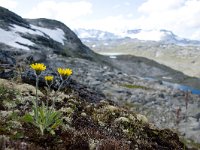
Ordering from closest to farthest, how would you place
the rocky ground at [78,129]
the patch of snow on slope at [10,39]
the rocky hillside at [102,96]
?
the rocky ground at [78,129] < the rocky hillside at [102,96] < the patch of snow on slope at [10,39]

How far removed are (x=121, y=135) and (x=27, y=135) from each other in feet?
11.6

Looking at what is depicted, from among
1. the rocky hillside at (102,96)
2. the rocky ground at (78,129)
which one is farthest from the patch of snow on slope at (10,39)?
the rocky ground at (78,129)

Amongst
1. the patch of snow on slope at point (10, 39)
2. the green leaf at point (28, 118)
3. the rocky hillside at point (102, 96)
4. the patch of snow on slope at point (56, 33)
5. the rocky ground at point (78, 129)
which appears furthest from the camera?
the patch of snow on slope at point (56, 33)

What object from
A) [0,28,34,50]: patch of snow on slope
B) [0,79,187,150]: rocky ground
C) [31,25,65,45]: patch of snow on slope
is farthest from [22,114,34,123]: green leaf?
[31,25,65,45]: patch of snow on slope

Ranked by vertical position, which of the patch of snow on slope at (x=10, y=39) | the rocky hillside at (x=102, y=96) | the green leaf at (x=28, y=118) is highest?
the patch of snow on slope at (x=10, y=39)

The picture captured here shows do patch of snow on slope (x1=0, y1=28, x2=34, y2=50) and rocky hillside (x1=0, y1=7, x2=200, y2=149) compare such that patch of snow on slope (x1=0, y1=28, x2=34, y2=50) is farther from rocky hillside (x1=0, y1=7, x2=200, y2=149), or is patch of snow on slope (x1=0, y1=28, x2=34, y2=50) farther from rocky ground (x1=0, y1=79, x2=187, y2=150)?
rocky ground (x1=0, y1=79, x2=187, y2=150)

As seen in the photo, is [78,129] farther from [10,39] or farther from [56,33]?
[56,33]

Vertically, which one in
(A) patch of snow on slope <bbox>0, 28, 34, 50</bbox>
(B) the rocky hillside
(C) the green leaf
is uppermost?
(A) patch of snow on slope <bbox>0, 28, 34, 50</bbox>

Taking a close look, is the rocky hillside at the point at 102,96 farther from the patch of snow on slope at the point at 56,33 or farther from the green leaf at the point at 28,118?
the patch of snow on slope at the point at 56,33

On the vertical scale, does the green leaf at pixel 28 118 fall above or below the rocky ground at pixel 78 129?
above

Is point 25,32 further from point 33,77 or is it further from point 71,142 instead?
point 71,142

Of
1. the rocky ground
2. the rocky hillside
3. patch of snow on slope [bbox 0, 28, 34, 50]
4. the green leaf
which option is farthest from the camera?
patch of snow on slope [bbox 0, 28, 34, 50]

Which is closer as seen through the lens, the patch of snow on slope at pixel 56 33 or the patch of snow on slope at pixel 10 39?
the patch of snow on slope at pixel 10 39

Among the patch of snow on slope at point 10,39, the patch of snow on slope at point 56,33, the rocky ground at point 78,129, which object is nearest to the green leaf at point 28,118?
the rocky ground at point 78,129
